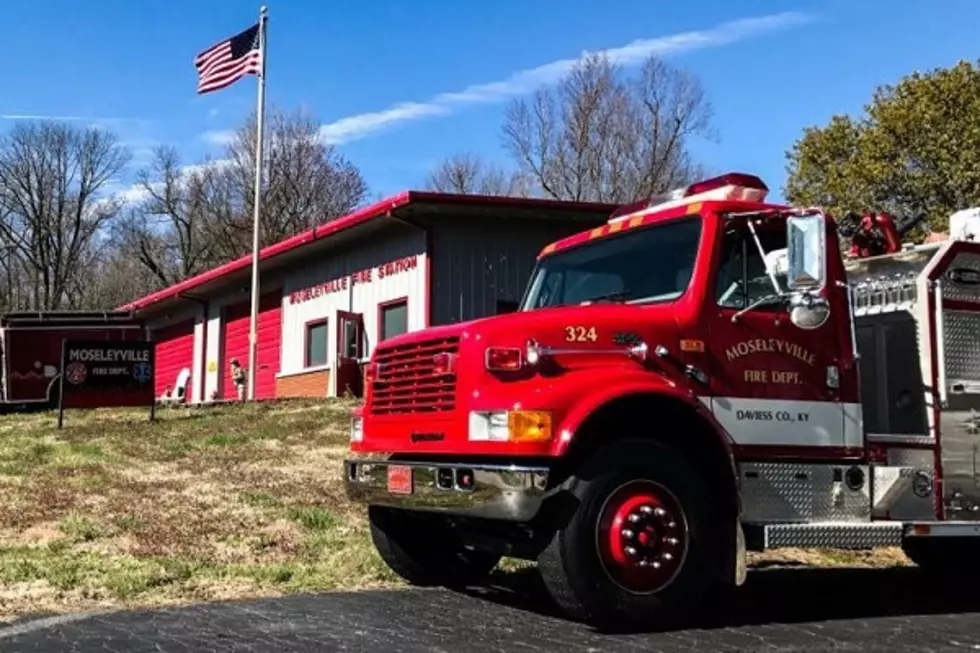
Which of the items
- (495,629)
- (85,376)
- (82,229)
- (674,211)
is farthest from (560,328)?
(82,229)

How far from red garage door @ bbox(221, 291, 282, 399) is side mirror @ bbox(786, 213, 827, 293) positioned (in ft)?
71.6

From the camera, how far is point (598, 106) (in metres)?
43.2

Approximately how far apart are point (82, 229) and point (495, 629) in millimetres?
65741

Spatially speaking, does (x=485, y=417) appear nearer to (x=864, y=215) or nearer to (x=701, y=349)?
(x=701, y=349)

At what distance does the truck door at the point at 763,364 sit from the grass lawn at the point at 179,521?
3.13 metres

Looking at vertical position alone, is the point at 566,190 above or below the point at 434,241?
above

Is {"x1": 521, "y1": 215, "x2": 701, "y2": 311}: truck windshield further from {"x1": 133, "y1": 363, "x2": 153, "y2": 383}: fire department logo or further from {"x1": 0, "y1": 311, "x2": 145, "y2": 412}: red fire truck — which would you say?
{"x1": 0, "y1": 311, "x2": 145, "y2": 412}: red fire truck

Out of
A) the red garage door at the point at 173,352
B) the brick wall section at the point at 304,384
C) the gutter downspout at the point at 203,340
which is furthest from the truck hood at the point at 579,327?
the red garage door at the point at 173,352

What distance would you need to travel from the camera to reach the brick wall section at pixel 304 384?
23812mm

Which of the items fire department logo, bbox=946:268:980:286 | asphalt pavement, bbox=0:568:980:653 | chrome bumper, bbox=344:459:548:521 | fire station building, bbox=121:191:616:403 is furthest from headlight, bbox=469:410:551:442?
fire station building, bbox=121:191:616:403

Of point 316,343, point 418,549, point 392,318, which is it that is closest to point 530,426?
point 418,549

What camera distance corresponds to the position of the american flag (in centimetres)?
2398

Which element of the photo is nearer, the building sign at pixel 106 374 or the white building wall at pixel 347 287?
the building sign at pixel 106 374

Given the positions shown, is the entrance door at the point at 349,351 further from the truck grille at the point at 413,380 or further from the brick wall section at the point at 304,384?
the truck grille at the point at 413,380
